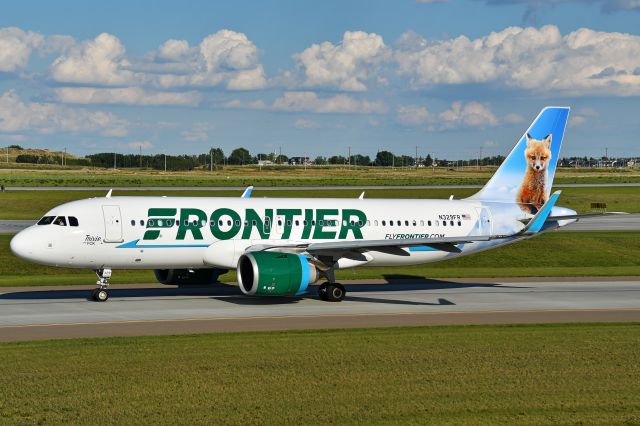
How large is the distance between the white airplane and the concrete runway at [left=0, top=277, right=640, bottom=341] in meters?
1.30

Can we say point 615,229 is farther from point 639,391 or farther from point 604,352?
point 639,391

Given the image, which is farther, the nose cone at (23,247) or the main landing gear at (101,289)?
the main landing gear at (101,289)

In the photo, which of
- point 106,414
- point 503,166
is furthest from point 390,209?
point 106,414

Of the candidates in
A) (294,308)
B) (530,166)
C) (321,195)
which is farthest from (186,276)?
(321,195)

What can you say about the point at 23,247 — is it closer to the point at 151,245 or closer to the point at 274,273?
the point at 151,245

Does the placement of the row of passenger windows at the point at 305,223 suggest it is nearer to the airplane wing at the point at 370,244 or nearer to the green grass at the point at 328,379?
the airplane wing at the point at 370,244

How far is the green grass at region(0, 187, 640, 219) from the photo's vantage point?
318 feet

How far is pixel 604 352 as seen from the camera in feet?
88.2

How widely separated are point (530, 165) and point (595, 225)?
3893 centimetres

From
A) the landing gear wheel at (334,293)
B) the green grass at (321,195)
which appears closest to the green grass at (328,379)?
the landing gear wheel at (334,293)

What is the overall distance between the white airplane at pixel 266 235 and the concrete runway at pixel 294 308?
4.26ft

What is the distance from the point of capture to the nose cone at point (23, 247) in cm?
3556

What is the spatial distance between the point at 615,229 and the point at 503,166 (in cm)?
3489

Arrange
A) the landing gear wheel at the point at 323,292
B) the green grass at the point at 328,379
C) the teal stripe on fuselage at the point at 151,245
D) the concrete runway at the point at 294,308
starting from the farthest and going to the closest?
the landing gear wheel at the point at 323,292 → the teal stripe on fuselage at the point at 151,245 → the concrete runway at the point at 294,308 → the green grass at the point at 328,379
